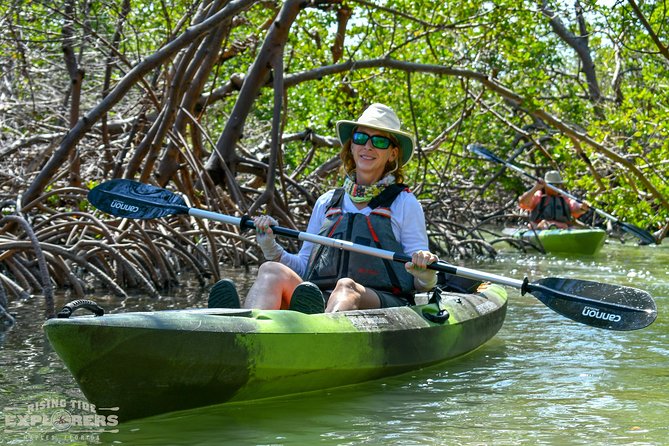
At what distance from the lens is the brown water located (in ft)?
11.6

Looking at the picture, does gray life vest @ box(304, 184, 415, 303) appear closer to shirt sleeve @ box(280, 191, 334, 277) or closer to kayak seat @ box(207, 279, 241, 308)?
shirt sleeve @ box(280, 191, 334, 277)

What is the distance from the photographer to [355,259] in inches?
188

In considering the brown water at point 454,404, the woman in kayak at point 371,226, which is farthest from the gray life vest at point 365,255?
the brown water at point 454,404

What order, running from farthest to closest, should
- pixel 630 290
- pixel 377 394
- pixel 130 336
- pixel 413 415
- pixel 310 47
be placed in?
pixel 310 47 → pixel 630 290 → pixel 377 394 → pixel 413 415 → pixel 130 336

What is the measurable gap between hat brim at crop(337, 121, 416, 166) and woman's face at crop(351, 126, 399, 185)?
0.12 feet

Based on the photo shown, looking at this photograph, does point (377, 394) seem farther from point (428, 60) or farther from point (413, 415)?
point (428, 60)

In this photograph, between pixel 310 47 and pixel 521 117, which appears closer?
pixel 310 47

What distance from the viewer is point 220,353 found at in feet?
11.9

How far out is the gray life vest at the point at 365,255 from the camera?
4750 mm

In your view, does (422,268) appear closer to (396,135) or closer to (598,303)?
(396,135)

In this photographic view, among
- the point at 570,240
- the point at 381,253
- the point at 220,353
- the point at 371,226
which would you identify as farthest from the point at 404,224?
the point at 570,240

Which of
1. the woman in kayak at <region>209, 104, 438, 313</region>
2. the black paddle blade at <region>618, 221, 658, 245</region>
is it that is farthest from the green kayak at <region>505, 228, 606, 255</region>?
the woman in kayak at <region>209, 104, 438, 313</region>

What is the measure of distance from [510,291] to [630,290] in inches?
143

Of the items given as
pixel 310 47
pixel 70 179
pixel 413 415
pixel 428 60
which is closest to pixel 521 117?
pixel 428 60
